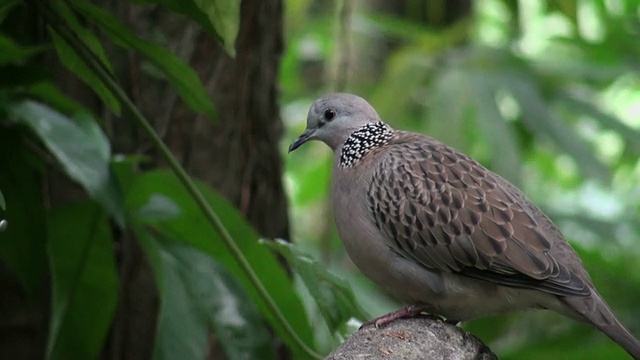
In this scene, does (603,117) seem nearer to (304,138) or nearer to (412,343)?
(304,138)

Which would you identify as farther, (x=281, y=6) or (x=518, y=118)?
(x=518, y=118)

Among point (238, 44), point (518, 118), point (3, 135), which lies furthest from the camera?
point (518, 118)

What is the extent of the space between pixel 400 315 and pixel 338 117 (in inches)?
25.2

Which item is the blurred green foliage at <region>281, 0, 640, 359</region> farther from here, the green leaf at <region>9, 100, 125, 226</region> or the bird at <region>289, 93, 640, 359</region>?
the green leaf at <region>9, 100, 125, 226</region>

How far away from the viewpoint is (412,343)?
2.09 meters

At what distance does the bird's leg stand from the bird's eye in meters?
0.61

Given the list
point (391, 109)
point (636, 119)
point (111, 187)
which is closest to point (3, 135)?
point (111, 187)

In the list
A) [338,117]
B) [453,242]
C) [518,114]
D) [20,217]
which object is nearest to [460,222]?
[453,242]

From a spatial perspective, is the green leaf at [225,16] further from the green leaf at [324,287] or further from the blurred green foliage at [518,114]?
the blurred green foliage at [518,114]

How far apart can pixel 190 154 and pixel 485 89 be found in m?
1.32

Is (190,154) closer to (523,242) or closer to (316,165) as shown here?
(523,242)

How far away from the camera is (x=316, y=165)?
4.81m

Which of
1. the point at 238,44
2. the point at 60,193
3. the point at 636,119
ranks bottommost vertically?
the point at 636,119

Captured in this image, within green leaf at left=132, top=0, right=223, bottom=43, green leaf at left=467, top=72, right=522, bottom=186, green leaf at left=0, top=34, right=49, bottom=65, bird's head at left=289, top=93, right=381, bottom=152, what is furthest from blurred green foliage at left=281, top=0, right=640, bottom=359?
green leaf at left=0, top=34, right=49, bottom=65
